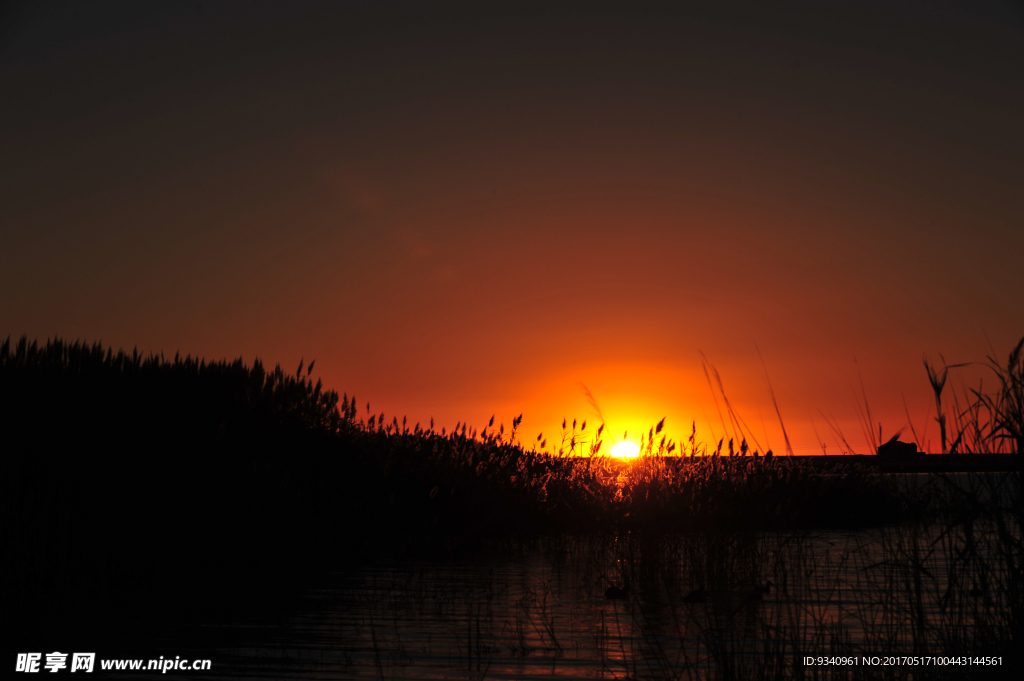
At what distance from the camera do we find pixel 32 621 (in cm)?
641

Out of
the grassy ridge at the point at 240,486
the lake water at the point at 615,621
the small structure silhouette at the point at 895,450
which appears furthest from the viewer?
the grassy ridge at the point at 240,486

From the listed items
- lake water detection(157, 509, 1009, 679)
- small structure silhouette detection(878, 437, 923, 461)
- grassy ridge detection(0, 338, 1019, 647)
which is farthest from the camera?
grassy ridge detection(0, 338, 1019, 647)

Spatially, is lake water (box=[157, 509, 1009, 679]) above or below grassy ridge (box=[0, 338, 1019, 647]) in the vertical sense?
below

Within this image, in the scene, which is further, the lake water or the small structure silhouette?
the small structure silhouette

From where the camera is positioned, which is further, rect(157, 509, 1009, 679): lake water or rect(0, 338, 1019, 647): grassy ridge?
rect(0, 338, 1019, 647): grassy ridge

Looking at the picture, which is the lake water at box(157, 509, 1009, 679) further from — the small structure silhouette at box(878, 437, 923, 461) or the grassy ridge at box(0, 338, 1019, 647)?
the grassy ridge at box(0, 338, 1019, 647)

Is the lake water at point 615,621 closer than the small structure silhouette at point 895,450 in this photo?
Yes

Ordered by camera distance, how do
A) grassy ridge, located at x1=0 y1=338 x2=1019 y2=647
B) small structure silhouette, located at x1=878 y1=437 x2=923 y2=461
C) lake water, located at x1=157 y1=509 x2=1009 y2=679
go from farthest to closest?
grassy ridge, located at x1=0 y1=338 x2=1019 y2=647, small structure silhouette, located at x1=878 y1=437 x2=923 y2=461, lake water, located at x1=157 y1=509 x2=1009 y2=679

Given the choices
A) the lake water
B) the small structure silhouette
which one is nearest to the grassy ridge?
the lake water

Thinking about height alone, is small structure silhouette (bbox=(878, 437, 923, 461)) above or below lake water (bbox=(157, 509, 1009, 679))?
above

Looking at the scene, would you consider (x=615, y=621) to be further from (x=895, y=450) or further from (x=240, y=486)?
(x=240, y=486)

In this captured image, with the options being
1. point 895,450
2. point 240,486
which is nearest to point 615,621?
point 895,450

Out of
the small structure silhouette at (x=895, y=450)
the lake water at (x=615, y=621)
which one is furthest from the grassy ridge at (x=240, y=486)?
the small structure silhouette at (x=895, y=450)

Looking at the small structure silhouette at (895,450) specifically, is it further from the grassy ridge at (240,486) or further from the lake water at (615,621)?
the grassy ridge at (240,486)
